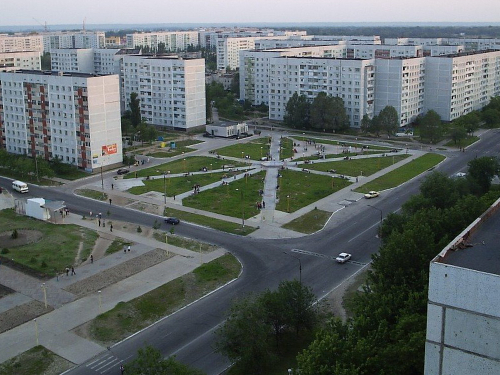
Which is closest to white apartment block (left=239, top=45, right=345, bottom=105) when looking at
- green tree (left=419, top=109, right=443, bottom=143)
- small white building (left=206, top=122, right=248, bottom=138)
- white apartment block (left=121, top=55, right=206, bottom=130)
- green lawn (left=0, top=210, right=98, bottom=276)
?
white apartment block (left=121, top=55, right=206, bottom=130)

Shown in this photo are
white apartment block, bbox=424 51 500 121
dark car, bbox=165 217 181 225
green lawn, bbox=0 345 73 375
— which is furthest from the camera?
white apartment block, bbox=424 51 500 121

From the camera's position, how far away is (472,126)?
93812mm

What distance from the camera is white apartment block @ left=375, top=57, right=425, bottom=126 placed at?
98812 millimetres

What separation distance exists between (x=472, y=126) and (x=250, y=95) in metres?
52.9

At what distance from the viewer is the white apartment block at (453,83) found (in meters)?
104

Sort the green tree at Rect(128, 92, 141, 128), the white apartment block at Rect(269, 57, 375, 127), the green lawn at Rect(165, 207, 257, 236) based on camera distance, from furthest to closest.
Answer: the white apartment block at Rect(269, 57, 375, 127) < the green tree at Rect(128, 92, 141, 128) < the green lawn at Rect(165, 207, 257, 236)

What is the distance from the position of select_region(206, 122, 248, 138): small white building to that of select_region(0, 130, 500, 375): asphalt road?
35265mm

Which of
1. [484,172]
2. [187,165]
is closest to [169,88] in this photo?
[187,165]

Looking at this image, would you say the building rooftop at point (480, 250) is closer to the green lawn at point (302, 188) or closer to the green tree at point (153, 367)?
the green tree at point (153, 367)

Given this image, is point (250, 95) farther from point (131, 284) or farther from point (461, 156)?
point (131, 284)

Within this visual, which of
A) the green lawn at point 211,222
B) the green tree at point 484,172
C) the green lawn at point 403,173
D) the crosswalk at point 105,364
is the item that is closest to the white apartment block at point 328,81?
the green lawn at point 403,173

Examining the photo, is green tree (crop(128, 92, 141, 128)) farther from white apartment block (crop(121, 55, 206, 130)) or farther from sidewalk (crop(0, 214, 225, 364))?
sidewalk (crop(0, 214, 225, 364))

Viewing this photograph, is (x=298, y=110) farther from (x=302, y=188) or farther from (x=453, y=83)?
(x=302, y=188)

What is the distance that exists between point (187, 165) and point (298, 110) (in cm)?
3011
